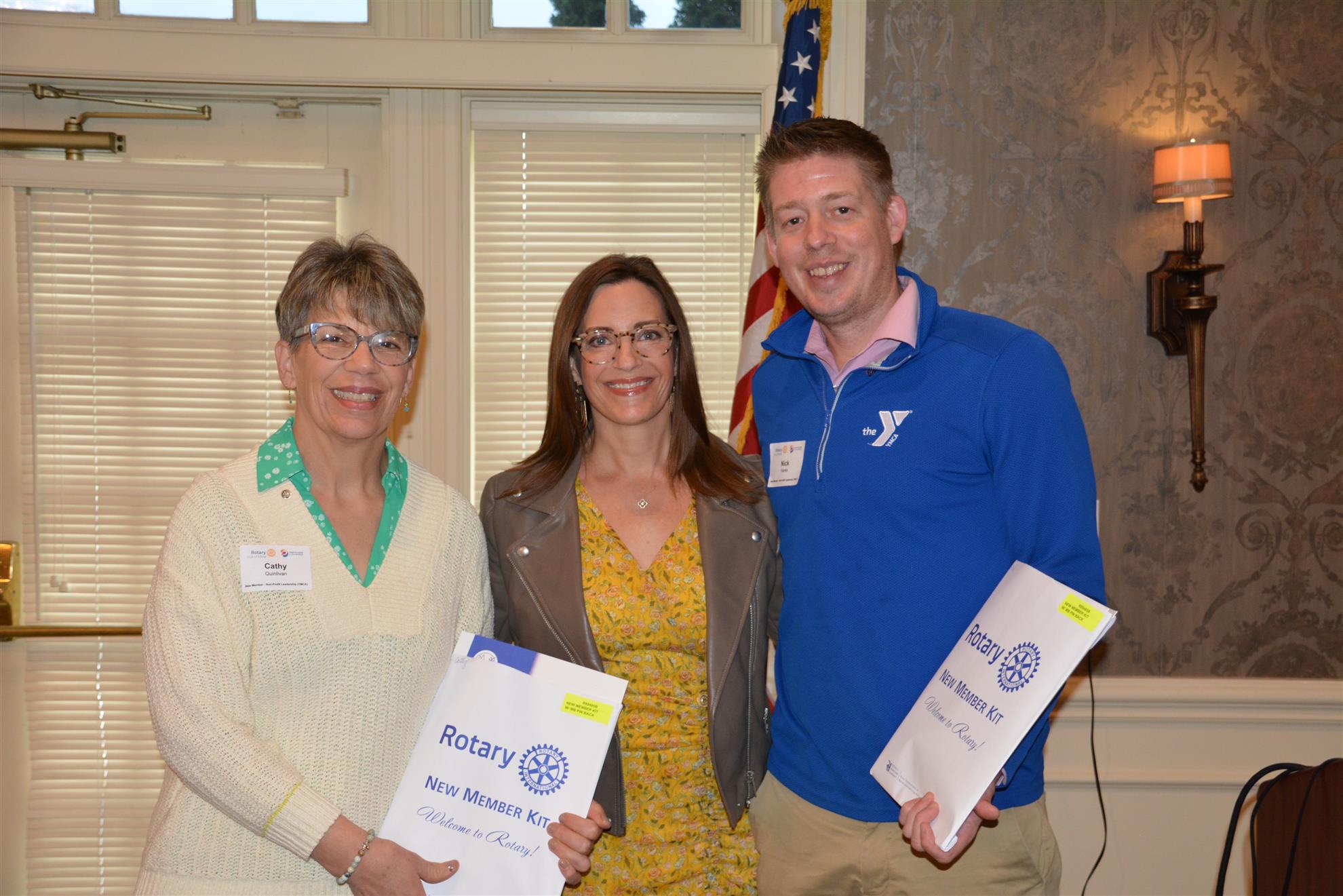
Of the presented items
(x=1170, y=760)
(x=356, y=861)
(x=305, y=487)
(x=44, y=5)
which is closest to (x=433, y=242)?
(x=44, y=5)

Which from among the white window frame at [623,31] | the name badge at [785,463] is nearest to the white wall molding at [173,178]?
the white window frame at [623,31]

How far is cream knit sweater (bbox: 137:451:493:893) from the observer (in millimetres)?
1670

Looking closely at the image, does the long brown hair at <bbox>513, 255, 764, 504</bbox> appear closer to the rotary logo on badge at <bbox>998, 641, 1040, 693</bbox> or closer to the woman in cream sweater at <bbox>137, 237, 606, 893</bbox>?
the woman in cream sweater at <bbox>137, 237, 606, 893</bbox>

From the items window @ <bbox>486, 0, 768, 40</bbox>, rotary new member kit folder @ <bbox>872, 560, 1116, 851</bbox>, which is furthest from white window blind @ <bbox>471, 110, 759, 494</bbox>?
rotary new member kit folder @ <bbox>872, 560, 1116, 851</bbox>

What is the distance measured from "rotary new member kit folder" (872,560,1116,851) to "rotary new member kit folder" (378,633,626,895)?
554 mm

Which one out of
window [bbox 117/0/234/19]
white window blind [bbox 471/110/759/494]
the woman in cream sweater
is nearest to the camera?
the woman in cream sweater

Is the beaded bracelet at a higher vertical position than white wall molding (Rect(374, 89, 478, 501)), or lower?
lower

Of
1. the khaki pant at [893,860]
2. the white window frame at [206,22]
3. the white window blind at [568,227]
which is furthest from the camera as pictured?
the white window blind at [568,227]

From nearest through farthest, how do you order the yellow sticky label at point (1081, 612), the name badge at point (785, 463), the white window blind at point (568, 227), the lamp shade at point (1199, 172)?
1. the yellow sticky label at point (1081, 612)
2. the name badge at point (785, 463)
3. the lamp shade at point (1199, 172)
4. the white window blind at point (568, 227)

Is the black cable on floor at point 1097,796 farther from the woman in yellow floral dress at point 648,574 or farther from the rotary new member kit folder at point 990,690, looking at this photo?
the rotary new member kit folder at point 990,690

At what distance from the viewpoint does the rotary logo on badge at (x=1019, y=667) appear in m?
1.63

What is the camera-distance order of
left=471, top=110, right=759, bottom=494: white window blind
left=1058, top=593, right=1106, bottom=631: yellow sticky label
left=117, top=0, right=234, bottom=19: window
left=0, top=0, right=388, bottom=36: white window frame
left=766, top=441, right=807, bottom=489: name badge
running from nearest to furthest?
left=1058, top=593, right=1106, bottom=631: yellow sticky label → left=766, top=441, right=807, bottom=489: name badge → left=0, top=0, right=388, bottom=36: white window frame → left=117, top=0, right=234, bottom=19: window → left=471, top=110, right=759, bottom=494: white window blind

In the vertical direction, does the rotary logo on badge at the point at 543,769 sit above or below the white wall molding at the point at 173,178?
below

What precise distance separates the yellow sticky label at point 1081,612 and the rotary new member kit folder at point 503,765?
30.5 inches
